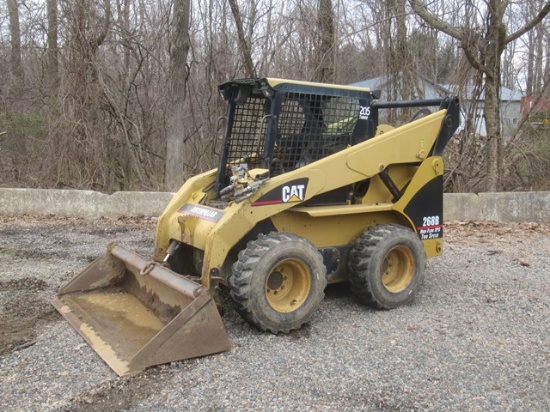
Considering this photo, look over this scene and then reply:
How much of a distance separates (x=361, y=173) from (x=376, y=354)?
5.36 ft

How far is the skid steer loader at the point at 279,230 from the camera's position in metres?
4.04

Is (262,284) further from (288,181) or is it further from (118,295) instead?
(118,295)

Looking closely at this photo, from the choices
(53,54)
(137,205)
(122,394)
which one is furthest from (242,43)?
(122,394)

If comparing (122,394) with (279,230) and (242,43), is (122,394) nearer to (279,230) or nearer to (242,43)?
(279,230)

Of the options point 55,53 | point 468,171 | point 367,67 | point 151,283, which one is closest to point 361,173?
point 151,283

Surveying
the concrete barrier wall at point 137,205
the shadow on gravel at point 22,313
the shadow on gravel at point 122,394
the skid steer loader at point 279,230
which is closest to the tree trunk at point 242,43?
the concrete barrier wall at point 137,205

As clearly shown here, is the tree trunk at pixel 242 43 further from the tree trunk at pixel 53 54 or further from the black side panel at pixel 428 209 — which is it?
the black side panel at pixel 428 209

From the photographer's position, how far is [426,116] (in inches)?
213

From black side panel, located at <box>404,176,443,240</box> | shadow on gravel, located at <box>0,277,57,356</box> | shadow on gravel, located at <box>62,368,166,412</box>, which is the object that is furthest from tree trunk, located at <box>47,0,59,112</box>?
shadow on gravel, located at <box>62,368,166,412</box>

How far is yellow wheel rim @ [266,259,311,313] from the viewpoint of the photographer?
4301 millimetres

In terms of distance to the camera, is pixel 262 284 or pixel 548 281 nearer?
pixel 262 284

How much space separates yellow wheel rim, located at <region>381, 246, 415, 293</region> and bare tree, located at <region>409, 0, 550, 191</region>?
620cm

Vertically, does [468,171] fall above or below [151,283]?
above

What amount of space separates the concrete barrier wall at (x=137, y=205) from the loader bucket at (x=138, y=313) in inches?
172
